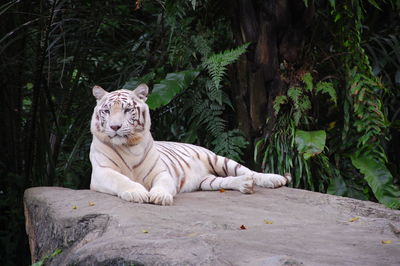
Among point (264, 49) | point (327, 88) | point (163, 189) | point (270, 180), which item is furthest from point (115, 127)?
point (327, 88)

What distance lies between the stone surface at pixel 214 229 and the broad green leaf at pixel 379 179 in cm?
144

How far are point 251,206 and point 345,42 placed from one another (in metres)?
2.86

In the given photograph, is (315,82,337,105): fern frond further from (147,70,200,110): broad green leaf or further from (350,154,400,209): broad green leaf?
(147,70,200,110): broad green leaf

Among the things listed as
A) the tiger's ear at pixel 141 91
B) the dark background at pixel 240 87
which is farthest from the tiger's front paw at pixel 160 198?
the dark background at pixel 240 87

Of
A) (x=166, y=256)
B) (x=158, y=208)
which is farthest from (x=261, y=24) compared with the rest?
(x=166, y=256)

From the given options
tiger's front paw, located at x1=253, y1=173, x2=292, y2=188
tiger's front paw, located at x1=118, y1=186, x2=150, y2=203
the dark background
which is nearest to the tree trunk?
the dark background

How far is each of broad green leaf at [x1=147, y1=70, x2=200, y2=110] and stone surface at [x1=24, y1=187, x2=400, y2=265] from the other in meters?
1.41

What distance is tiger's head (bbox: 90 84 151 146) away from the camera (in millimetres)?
4004

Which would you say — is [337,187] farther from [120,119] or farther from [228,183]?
[120,119]

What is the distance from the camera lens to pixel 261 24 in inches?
229

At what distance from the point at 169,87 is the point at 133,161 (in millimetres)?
1690

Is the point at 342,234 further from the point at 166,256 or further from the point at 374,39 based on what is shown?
the point at 374,39

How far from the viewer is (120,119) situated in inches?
157

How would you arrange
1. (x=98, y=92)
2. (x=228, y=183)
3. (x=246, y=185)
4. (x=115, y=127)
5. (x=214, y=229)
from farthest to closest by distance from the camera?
(x=228, y=183)
(x=246, y=185)
(x=98, y=92)
(x=115, y=127)
(x=214, y=229)
